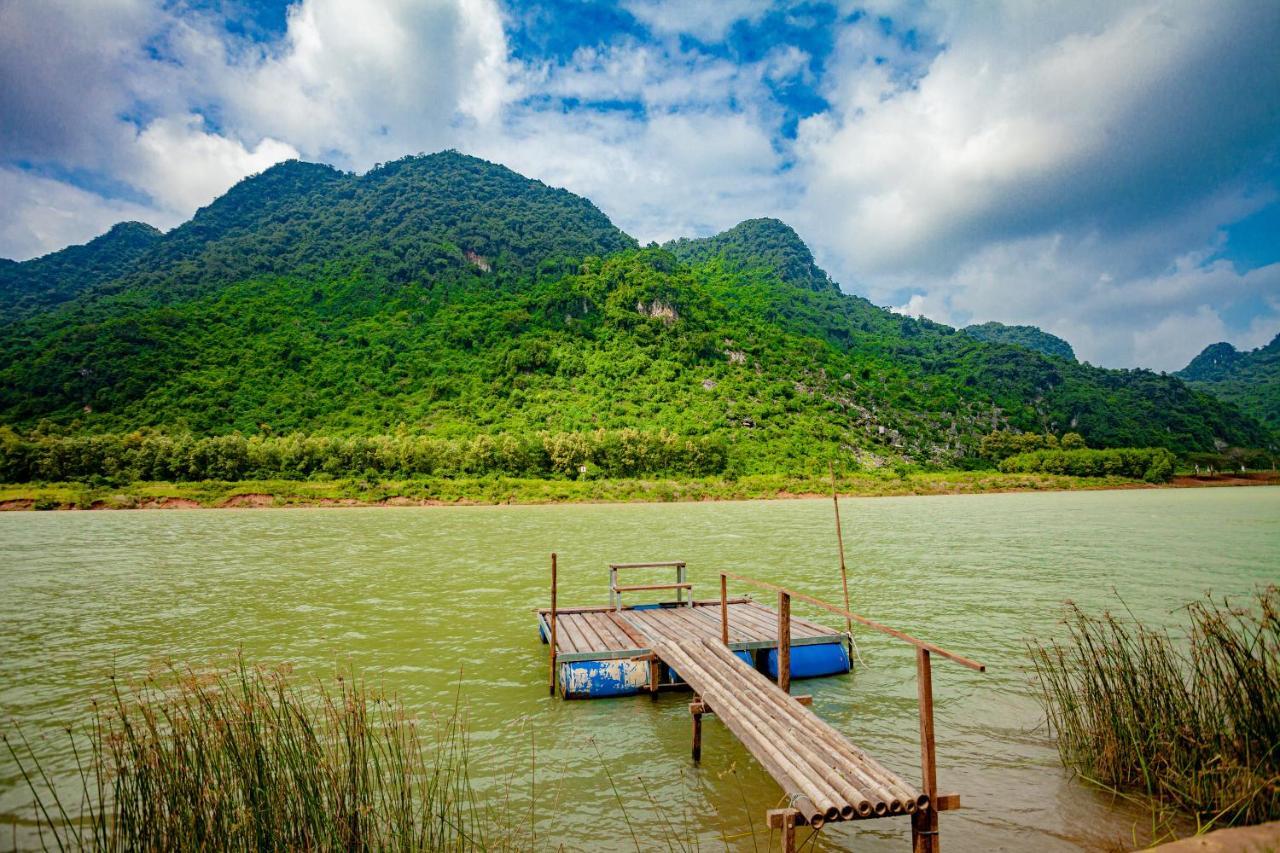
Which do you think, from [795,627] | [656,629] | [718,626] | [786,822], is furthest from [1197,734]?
[656,629]

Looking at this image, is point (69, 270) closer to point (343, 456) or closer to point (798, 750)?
point (343, 456)

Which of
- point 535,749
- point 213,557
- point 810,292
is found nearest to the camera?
point 535,749

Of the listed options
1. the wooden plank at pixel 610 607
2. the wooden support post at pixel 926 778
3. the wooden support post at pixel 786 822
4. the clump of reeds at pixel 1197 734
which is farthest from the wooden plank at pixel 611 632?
the clump of reeds at pixel 1197 734

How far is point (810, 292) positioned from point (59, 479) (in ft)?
478

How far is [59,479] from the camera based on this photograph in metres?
58.4

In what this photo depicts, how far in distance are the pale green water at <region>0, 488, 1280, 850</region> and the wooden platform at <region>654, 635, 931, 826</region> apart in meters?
0.92

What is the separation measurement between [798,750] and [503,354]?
334 feet

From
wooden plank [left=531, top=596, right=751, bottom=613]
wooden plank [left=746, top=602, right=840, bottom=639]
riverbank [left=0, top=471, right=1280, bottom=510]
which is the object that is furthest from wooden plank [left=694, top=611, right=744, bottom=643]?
riverbank [left=0, top=471, right=1280, bottom=510]

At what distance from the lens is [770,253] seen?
178 m

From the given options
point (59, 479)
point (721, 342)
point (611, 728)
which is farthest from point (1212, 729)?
point (721, 342)

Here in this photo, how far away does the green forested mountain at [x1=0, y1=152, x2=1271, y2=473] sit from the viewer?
8375cm

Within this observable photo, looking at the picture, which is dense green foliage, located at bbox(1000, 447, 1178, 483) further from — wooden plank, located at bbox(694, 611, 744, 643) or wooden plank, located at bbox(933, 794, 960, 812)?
wooden plank, located at bbox(933, 794, 960, 812)

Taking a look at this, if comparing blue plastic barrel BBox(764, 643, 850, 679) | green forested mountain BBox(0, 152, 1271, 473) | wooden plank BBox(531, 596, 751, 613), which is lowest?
blue plastic barrel BBox(764, 643, 850, 679)

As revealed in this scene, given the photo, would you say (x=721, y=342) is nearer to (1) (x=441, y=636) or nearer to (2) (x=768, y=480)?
(2) (x=768, y=480)
